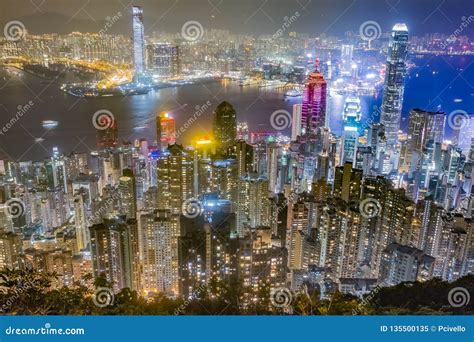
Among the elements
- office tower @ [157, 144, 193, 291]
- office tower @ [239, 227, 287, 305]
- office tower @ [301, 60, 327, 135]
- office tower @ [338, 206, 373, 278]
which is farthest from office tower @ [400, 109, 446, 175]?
office tower @ [239, 227, 287, 305]

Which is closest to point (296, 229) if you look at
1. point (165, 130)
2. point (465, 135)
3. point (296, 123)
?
point (165, 130)

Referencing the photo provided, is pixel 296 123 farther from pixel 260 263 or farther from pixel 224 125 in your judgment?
pixel 260 263

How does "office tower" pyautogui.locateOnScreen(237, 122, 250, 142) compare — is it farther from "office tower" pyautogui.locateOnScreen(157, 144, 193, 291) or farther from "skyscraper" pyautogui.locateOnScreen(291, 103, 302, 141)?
"skyscraper" pyautogui.locateOnScreen(291, 103, 302, 141)

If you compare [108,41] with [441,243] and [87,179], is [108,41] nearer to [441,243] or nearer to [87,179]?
[87,179]

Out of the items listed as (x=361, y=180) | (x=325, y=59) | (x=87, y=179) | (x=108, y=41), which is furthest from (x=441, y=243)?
(x=87, y=179)

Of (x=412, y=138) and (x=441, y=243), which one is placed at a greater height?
(x=412, y=138)
